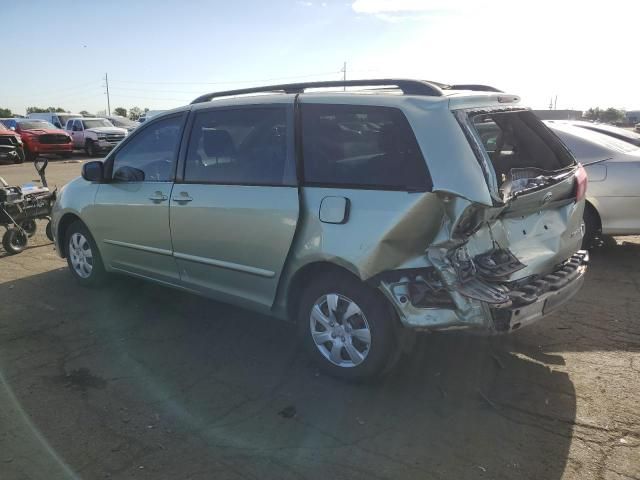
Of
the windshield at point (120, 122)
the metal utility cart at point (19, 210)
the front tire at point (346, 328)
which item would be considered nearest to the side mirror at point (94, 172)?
the front tire at point (346, 328)

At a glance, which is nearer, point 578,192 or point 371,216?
point 371,216

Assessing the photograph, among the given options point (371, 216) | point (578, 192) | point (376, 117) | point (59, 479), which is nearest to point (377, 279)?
point (371, 216)

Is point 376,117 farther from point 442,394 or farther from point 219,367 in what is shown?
point 219,367

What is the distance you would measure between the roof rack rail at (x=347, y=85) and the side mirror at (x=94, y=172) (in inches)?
45.8

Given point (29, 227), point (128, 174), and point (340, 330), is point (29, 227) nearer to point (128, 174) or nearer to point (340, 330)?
point (128, 174)

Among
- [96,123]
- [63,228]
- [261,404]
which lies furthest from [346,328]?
[96,123]

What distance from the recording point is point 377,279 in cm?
332

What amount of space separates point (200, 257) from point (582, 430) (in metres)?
2.82

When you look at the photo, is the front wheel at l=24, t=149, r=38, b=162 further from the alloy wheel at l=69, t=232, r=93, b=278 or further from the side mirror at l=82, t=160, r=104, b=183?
the side mirror at l=82, t=160, r=104, b=183

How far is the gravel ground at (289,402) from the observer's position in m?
2.88

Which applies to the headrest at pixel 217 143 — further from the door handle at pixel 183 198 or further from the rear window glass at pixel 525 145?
the rear window glass at pixel 525 145

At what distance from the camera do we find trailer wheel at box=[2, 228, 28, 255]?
7156mm

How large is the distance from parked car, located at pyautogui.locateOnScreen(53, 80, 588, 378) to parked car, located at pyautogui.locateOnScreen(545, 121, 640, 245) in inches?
87.6

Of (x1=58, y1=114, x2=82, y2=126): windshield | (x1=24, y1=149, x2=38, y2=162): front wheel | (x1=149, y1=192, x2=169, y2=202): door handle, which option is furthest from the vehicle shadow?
(x1=58, y1=114, x2=82, y2=126): windshield
